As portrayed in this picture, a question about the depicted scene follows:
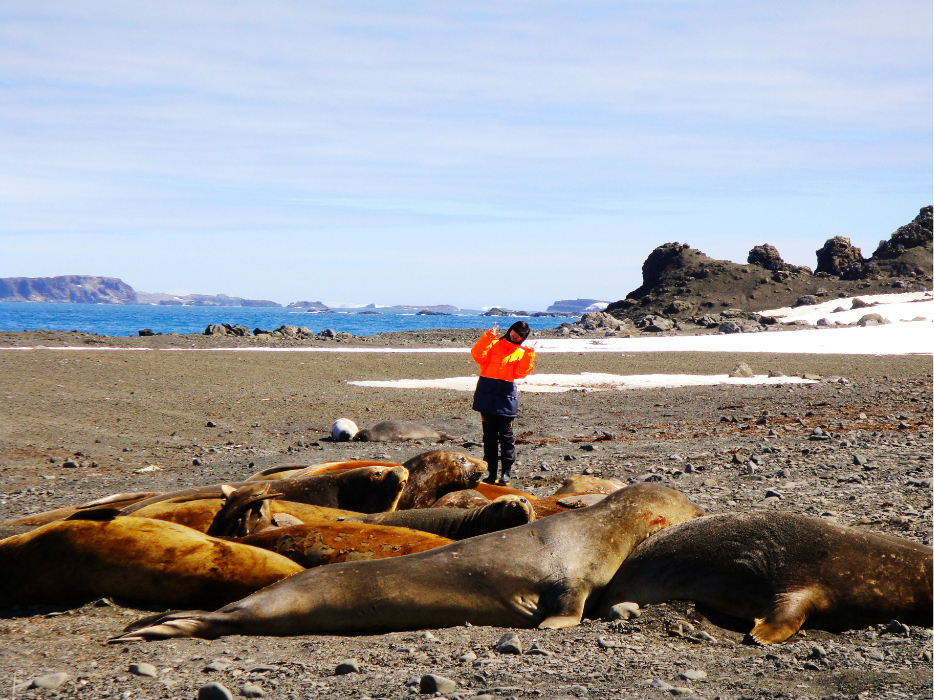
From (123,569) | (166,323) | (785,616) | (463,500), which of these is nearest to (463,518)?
(463,500)

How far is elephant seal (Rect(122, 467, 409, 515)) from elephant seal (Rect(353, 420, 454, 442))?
215 inches

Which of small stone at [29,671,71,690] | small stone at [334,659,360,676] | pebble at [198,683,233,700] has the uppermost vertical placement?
pebble at [198,683,233,700]

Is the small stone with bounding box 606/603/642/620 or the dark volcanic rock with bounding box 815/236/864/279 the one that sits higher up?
the dark volcanic rock with bounding box 815/236/864/279

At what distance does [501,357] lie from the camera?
9.05m

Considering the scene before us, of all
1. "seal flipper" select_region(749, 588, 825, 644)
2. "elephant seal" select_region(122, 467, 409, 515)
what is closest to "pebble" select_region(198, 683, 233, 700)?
"seal flipper" select_region(749, 588, 825, 644)

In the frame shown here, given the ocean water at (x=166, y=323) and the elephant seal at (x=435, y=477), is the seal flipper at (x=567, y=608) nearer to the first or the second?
the elephant seal at (x=435, y=477)

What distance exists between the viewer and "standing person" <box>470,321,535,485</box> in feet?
29.6

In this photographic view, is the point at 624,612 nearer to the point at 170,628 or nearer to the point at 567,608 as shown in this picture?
the point at 567,608

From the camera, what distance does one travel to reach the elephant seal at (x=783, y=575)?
441 centimetres

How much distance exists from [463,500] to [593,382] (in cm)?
1490

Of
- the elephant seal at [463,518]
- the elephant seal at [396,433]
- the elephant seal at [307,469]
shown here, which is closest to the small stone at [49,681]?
the elephant seal at [463,518]

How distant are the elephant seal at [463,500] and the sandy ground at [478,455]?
1717mm

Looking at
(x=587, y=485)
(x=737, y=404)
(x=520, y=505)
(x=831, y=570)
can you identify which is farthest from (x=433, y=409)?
(x=831, y=570)

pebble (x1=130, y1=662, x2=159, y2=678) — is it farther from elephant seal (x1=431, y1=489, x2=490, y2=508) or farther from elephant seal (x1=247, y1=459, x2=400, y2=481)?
elephant seal (x1=247, y1=459, x2=400, y2=481)
